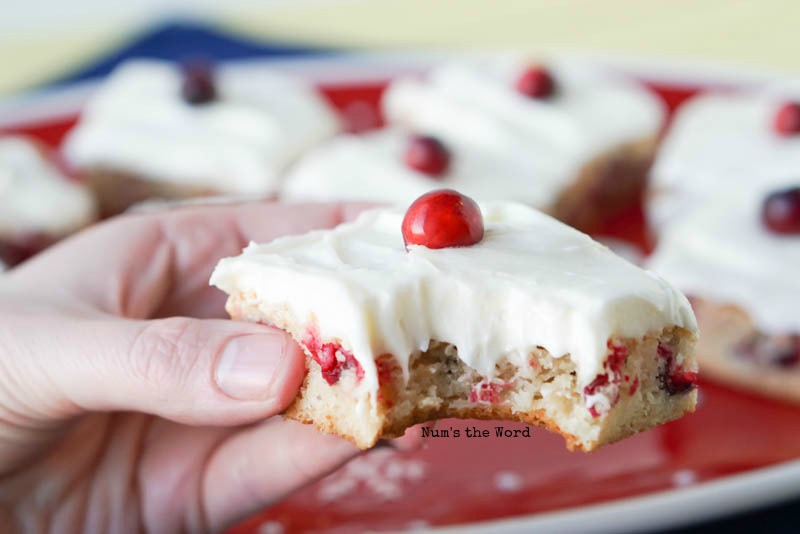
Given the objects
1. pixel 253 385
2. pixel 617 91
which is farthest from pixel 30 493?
pixel 617 91

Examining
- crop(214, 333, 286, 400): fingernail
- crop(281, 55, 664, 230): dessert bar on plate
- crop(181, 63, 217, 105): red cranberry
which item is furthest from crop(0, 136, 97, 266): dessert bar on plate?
crop(214, 333, 286, 400): fingernail

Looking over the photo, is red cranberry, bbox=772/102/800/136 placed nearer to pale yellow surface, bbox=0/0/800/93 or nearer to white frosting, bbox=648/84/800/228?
white frosting, bbox=648/84/800/228

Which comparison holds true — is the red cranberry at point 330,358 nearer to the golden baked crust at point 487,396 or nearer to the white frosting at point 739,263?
the golden baked crust at point 487,396

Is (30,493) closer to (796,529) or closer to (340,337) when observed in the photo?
(340,337)

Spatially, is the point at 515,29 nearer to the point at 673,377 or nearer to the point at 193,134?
the point at 193,134

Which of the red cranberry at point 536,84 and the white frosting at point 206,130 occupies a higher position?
the red cranberry at point 536,84

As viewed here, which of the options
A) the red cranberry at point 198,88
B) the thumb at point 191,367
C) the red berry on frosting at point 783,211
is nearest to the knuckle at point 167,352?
the thumb at point 191,367

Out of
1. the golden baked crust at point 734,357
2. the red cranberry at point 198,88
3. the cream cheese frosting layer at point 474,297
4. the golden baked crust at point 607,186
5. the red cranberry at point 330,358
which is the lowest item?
the golden baked crust at point 734,357
